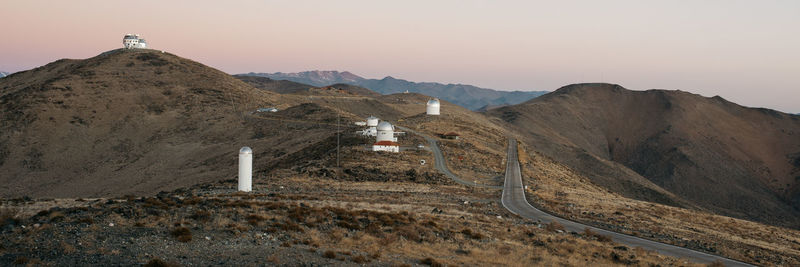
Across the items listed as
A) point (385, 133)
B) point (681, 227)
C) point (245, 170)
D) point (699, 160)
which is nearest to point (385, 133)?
point (385, 133)

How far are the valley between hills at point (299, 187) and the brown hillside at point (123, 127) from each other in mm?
427

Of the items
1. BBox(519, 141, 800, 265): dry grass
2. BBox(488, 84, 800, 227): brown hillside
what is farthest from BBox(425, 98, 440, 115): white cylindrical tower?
BBox(519, 141, 800, 265): dry grass

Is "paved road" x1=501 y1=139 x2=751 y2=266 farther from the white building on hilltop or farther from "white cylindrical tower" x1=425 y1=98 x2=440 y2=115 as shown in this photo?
the white building on hilltop

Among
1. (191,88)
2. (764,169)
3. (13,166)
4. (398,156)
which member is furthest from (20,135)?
(764,169)

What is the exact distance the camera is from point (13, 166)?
80438 mm

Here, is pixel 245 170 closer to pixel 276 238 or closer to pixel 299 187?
pixel 299 187

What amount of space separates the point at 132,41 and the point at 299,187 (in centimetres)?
12801

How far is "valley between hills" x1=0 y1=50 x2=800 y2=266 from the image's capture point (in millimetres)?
19672

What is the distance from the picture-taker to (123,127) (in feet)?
322

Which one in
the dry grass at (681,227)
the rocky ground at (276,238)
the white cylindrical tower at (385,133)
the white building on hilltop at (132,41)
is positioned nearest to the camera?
the rocky ground at (276,238)

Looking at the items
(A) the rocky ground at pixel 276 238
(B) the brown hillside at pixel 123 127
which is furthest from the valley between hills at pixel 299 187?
(B) the brown hillside at pixel 123 127

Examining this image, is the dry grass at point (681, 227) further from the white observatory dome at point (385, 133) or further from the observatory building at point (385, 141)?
the white observatory dome at point (385, 133)

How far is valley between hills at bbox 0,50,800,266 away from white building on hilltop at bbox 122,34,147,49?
34.5 feet

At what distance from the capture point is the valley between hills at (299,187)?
1967 cm
